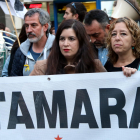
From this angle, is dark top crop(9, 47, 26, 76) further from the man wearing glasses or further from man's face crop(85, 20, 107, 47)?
the man wearing glasses

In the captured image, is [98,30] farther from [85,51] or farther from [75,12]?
[75,12]

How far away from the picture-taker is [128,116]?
2908 millimetres

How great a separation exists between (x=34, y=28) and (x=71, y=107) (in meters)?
1.65

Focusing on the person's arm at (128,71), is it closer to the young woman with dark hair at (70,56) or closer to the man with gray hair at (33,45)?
the young woman with dark hair at (70,56)

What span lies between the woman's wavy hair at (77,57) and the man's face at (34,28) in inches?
38.1

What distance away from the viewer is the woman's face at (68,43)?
3.24 metres

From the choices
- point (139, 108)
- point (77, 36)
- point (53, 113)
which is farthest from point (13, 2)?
point (139, 108)

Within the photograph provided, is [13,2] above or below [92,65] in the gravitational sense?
above

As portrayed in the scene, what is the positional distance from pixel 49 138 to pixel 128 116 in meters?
0.70

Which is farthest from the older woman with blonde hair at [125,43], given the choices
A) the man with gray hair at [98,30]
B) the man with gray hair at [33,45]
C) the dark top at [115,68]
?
the man with gray hair at [33,45]

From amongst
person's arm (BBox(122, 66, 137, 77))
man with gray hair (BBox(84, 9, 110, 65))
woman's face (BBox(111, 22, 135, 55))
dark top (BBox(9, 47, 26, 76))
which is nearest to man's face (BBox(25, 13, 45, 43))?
dark top (BBox(9, 47, 26, 76))

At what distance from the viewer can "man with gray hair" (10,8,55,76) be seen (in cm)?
405

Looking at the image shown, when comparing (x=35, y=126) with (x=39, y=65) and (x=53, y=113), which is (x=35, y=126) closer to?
(x=53, y=113)

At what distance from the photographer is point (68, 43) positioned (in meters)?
3.24
